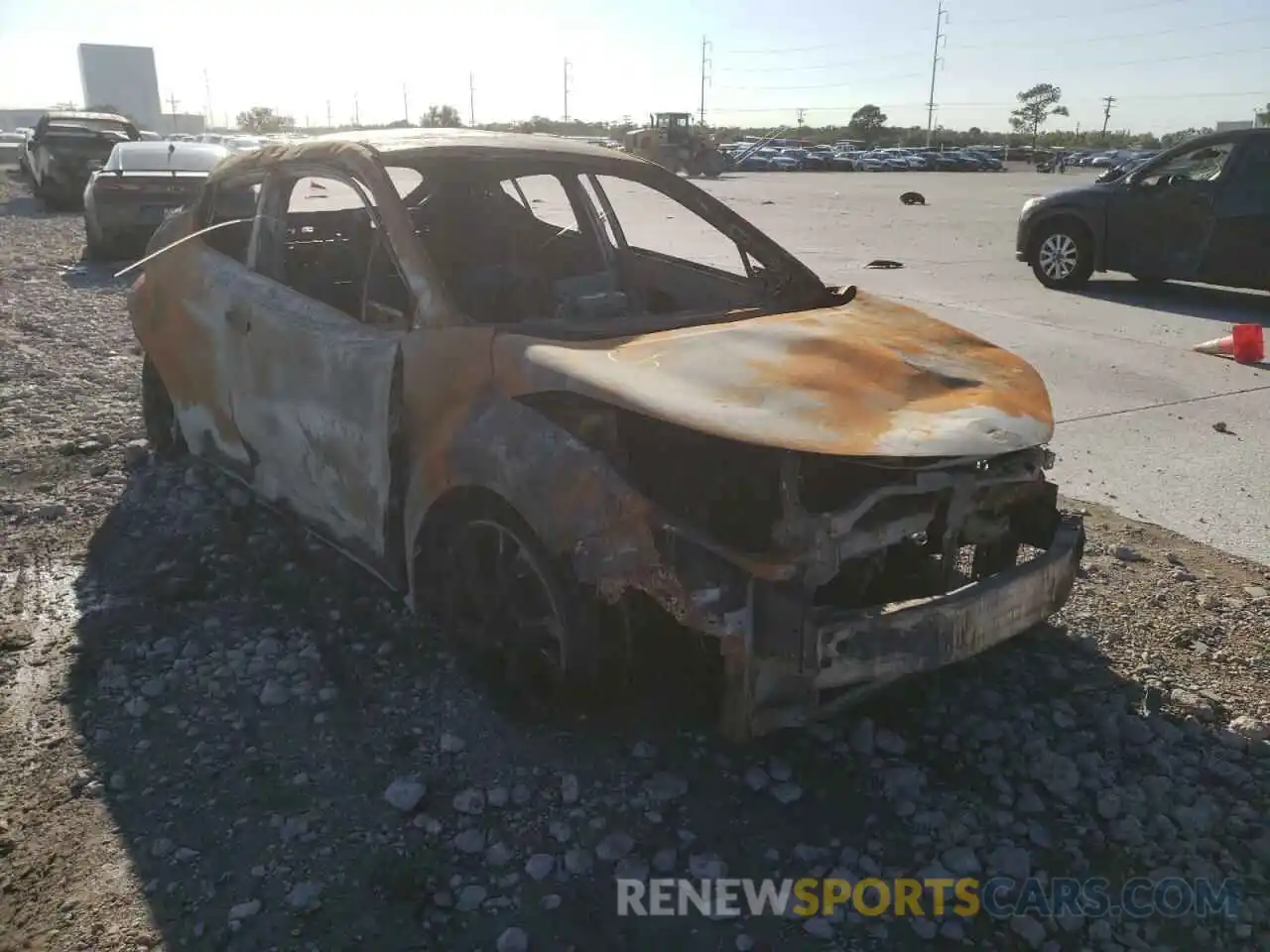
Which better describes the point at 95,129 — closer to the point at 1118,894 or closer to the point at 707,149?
the point at 1118,894

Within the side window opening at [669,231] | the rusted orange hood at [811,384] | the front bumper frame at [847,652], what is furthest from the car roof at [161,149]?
the front bumper frame at [847,652]

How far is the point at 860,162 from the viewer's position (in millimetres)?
52625

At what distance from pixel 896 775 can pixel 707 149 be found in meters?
39.3

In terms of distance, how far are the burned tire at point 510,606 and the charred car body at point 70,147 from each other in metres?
18.8

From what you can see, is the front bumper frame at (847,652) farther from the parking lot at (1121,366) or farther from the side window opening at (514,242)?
the parking lot at (1121,366)

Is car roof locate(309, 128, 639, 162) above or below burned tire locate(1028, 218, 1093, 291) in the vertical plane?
above

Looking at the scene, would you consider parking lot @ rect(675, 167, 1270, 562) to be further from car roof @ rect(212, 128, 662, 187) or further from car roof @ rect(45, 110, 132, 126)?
car roof @ rect(45, 110, 132, 126)

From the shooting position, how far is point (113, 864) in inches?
96.3

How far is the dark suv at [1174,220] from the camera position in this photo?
958 cm

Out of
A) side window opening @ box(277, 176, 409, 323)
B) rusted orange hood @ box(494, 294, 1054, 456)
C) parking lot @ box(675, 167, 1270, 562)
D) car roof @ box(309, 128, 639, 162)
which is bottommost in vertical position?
parking lot @ box(675, 167, 1270, 562)

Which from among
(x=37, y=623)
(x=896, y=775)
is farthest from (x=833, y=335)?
(x=37, y=623)

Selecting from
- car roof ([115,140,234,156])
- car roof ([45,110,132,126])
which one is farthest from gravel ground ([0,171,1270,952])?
car roof ([45,110,132,126])

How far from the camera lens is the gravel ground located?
2318 millimetres

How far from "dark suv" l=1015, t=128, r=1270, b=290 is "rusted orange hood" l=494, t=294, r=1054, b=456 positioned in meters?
7.98
